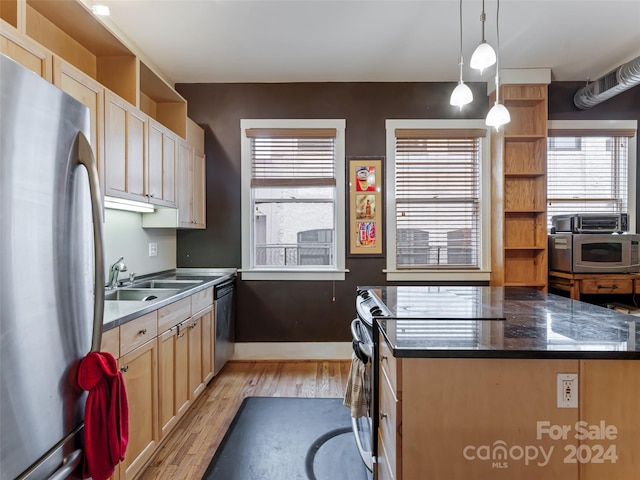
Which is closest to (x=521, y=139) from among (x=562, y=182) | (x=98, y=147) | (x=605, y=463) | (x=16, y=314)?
(x=562, y=182)

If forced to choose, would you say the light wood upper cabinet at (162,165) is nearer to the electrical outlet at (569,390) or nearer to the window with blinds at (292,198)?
the window with blinds at (292,198)

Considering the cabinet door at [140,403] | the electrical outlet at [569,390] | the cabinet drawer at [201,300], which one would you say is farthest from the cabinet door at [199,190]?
the electrical outlet at [569,390]

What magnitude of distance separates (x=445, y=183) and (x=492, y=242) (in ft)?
2.62

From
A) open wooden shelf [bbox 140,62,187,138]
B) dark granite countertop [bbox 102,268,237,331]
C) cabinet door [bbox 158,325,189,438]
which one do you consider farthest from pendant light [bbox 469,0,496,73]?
open wooden shelf [bbox 140,62,187,138]

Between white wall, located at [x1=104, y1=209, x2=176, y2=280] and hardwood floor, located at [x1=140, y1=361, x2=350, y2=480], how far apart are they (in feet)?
3.98

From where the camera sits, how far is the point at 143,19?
2445mm

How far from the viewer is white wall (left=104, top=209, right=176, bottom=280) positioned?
240 centimetres

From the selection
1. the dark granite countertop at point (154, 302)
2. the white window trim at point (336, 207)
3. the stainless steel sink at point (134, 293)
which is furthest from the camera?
the white window trim at point (336, 207)

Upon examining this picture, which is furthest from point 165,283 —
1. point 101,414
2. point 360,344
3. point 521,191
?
point 521,191

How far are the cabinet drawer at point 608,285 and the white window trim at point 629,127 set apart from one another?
0.83 metres

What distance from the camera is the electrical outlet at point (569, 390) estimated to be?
1072mm

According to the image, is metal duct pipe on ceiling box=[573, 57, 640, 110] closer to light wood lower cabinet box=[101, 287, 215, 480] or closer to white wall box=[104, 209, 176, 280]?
light wood lower cabinet box=[101, 287, 215, 480]

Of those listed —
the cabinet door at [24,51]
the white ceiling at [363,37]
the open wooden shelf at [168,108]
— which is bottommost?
the cabinet door at [24,51]

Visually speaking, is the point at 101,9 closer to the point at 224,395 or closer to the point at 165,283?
the point at 165,283
